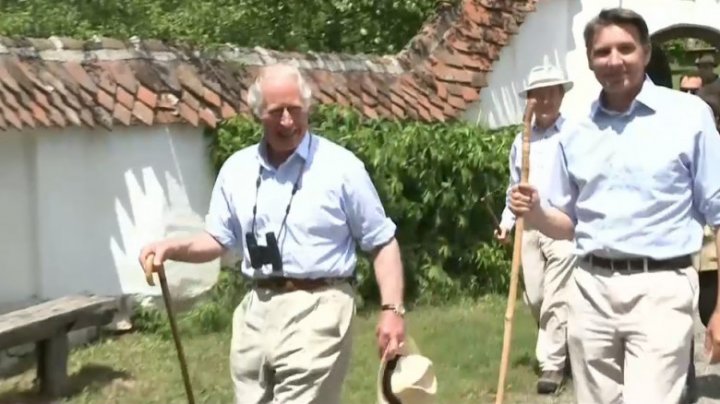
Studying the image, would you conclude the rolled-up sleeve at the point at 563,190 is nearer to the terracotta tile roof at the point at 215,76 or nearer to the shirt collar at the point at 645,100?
the shirt collar at the point at 645,100

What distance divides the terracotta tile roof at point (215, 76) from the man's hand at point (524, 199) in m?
4.35

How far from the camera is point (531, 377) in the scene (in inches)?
314

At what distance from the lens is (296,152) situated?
4.74 meters

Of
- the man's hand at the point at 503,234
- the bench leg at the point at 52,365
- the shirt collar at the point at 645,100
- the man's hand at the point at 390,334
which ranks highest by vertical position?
the shirt collar at the point at 645,100

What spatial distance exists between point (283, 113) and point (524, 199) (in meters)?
0.90

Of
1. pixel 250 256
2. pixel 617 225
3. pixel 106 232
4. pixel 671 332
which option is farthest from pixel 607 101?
pixel 106 232

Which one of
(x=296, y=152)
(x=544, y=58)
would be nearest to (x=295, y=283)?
(x=296, y=152)

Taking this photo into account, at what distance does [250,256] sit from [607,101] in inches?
54.0

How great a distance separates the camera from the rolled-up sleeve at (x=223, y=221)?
493 centimetres

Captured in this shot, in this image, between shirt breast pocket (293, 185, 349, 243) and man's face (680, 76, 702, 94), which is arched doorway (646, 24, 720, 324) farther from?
shirt breast pocket (293, 185, 349, 243)

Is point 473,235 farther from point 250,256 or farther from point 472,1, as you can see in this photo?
point 250,256

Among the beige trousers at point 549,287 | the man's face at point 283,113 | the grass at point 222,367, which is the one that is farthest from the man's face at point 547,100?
the man's face at point 283,113

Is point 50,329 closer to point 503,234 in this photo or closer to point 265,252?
point 503,234

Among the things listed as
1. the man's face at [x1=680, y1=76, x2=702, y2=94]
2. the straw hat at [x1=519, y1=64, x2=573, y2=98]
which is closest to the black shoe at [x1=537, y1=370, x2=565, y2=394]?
the straw hat at [x1=519, y1=64, x2=573, y2=98]
